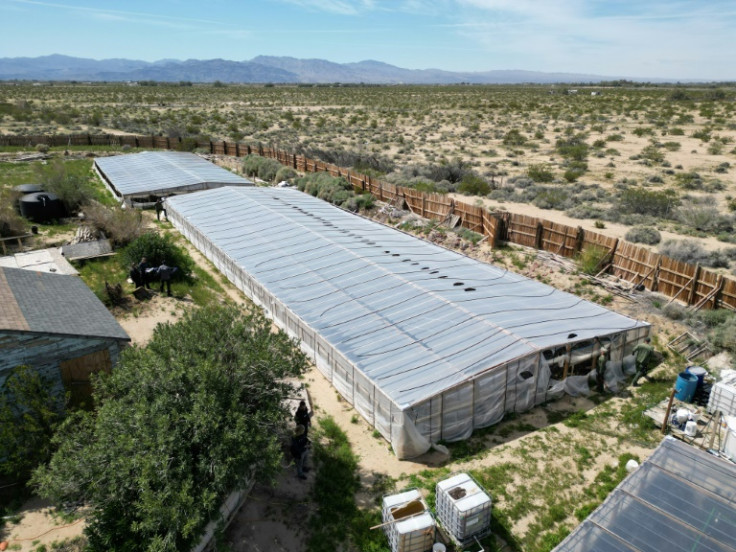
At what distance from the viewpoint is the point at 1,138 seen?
A: 169 ft

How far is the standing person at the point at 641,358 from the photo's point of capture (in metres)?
15.2

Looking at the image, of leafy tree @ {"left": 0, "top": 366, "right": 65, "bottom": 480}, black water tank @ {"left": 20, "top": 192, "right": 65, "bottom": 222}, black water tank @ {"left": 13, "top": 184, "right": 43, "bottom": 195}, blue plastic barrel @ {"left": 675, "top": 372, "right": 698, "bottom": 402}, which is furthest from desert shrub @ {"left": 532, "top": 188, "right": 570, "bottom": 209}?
black water tank @ {"left": 13, "top": 184, "right": 43, "bottom": 195}

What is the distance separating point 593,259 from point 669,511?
14326 millimetres

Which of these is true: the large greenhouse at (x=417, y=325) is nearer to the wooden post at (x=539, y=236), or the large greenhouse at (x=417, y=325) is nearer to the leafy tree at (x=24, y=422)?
the wooden post at (x=539, y=236)

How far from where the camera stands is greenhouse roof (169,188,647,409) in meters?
13.4

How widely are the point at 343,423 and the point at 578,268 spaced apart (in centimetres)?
1380

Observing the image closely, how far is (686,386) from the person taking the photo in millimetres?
14320

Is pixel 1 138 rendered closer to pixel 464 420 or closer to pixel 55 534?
pixel 55 534

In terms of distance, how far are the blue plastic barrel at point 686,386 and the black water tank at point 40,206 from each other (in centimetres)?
3267

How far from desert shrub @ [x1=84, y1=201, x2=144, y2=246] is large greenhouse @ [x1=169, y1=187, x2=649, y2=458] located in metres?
6.11

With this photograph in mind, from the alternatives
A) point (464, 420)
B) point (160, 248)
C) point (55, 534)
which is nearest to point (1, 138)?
point (160, 248)

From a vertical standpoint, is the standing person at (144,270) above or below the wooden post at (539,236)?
below

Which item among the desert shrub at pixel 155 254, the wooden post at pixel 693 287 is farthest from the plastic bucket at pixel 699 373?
the desert shrub at pixel 155 254

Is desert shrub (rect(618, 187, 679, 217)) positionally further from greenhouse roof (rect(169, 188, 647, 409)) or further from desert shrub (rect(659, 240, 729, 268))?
greenhouse roof (rect(169, 188, 647, 409))
